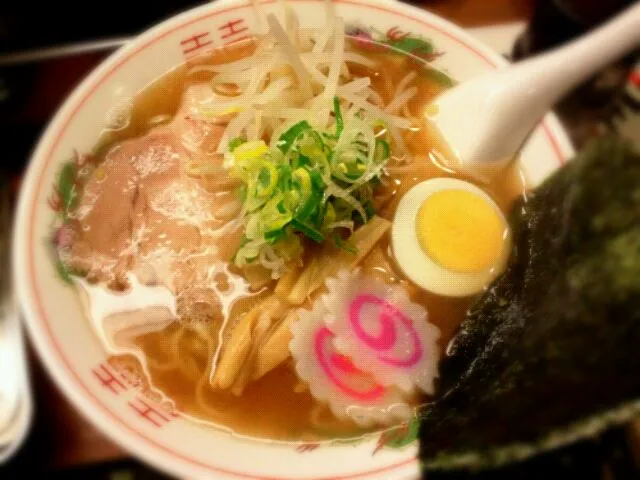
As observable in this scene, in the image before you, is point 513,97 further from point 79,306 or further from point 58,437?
point 58,437

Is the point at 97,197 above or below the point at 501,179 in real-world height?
above

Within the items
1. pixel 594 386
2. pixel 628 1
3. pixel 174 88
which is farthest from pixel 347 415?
pixel 628 1

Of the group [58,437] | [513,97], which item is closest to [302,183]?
[513,97]

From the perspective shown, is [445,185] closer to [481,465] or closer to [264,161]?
[264,161]

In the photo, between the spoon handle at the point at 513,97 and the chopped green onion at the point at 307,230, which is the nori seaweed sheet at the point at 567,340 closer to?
the spoon handle at the point at 513,97

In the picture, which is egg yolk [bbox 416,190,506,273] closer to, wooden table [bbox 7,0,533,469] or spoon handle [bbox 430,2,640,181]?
spoon handle [bbox 430,2,640,181]

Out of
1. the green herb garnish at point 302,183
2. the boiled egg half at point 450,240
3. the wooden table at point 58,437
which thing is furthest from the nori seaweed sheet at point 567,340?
the wooden table at point 58,437

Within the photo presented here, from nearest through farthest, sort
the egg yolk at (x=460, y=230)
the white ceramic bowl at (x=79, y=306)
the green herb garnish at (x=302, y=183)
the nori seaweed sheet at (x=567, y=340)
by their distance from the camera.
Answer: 1. the nori seaweed sheet at (x=567, y=340)
2. the white ceramic bowl at (x=79, y=306)
3. the green herb garnish at (x=302, y=183)
4. the egg yolk at (x=460, y=230)
